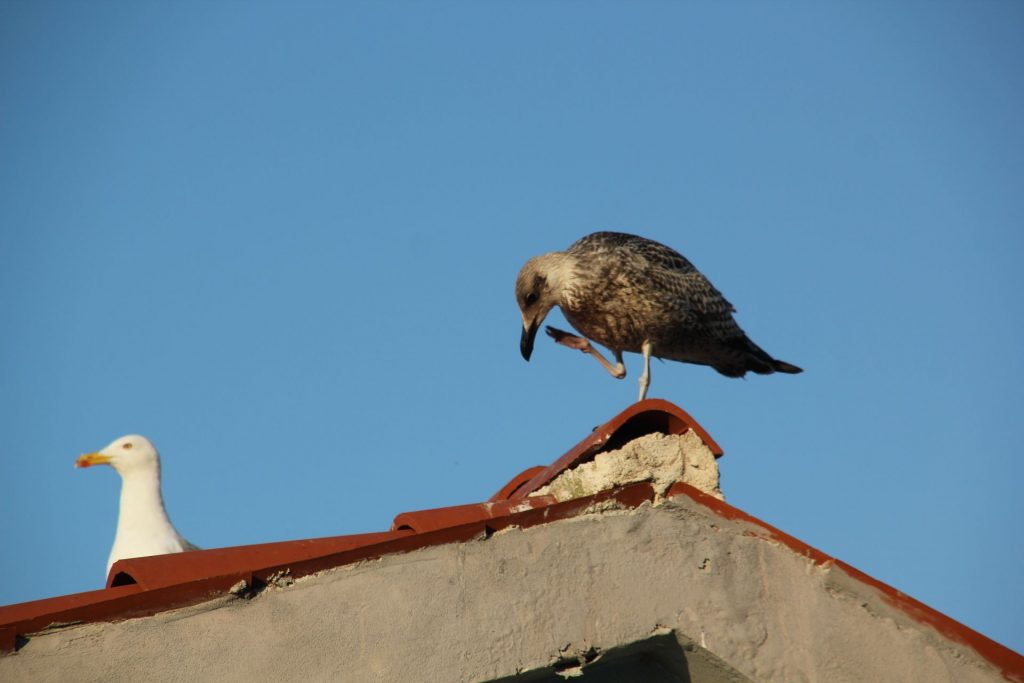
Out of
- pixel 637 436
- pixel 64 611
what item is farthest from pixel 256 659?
pixel 637 436

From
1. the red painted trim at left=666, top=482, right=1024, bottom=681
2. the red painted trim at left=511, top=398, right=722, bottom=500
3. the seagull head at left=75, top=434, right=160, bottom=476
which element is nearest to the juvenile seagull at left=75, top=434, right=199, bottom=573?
the seagull head at left=75, top=434, right=160, bottom=476

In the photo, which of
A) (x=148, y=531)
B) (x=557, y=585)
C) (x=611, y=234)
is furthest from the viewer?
(x=148, y=531)

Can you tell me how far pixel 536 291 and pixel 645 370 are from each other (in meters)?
0.86

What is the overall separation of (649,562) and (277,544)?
1236mm

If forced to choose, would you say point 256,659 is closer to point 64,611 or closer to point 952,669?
point 64,611

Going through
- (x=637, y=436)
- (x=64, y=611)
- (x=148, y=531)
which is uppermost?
(x=148, y=531)

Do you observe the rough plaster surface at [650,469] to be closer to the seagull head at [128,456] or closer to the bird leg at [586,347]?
the bird leg at [586,347]

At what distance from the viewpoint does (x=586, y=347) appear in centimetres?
814

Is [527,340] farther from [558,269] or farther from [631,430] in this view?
[631,430]

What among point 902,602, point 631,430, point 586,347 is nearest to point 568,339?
point 586,347

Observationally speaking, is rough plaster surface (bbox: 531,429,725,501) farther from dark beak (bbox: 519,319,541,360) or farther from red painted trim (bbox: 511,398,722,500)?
dark beak (bbox: 519,319,541,360)

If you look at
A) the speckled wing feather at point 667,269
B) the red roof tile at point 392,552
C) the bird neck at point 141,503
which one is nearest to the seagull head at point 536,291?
the speckled wing feather at point 667,269

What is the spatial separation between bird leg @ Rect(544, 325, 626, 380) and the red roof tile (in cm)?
314

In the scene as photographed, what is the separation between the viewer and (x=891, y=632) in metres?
4.55
